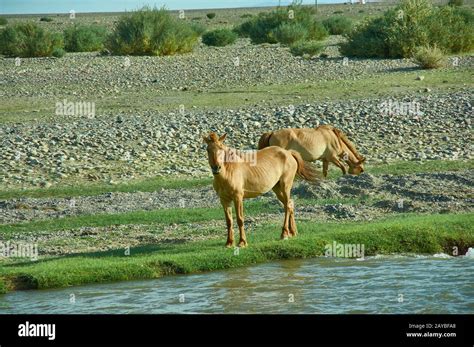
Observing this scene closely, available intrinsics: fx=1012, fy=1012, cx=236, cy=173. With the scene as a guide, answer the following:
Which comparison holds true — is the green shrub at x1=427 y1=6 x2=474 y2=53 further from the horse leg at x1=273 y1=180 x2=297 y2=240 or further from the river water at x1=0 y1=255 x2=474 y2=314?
the river water at x1=0 y1=255 x2=474 y2=314

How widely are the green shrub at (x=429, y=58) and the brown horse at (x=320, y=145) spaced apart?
1470 cm

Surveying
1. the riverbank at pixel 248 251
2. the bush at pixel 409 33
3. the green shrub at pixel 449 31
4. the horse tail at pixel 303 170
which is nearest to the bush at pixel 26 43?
the bush at pixel 409 33

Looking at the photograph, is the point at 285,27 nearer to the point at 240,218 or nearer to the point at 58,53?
the point at 58,53

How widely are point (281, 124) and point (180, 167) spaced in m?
4.31

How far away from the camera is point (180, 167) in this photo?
2242 cm

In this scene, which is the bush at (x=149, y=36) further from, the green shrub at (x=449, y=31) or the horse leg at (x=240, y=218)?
the horse leg at (x=240, y=218)

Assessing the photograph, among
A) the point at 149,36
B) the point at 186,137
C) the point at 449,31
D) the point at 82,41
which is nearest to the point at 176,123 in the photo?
the point at 186,137

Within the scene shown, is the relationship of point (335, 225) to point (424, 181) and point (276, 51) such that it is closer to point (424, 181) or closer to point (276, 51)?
point (424, 181)

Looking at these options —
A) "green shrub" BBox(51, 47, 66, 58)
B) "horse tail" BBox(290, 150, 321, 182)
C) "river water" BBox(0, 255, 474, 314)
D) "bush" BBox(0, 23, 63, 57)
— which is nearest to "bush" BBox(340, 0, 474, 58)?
"green shrub" BBox(51, 47, 66, 58)

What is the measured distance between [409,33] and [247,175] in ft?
82.9

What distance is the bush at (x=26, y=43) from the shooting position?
142 feet

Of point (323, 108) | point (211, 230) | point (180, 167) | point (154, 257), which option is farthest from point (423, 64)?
point (154, 257)

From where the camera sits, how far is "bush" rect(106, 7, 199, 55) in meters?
42.2

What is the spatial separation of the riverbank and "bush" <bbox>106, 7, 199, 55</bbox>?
1039 inches
